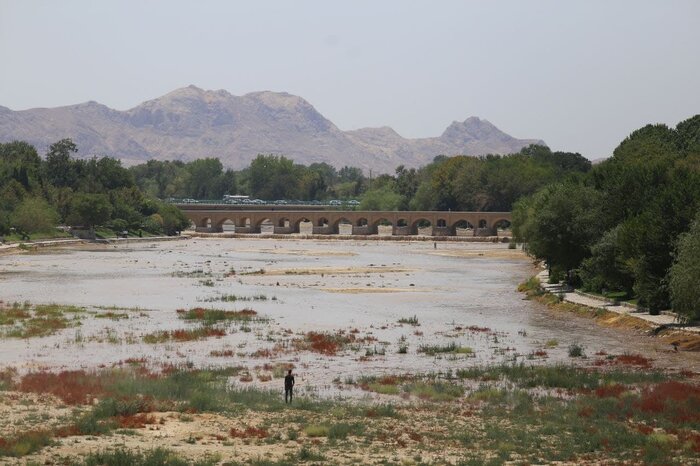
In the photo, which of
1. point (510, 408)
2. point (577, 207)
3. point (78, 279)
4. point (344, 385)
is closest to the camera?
point (510, 408)

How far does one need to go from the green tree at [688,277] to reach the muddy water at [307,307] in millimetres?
2499

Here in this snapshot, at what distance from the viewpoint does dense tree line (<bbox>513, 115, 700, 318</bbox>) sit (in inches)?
2180

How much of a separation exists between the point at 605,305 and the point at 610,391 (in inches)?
1140

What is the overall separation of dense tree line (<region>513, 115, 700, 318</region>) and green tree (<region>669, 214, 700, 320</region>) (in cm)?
4

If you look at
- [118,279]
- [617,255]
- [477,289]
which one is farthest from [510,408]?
[118,279]

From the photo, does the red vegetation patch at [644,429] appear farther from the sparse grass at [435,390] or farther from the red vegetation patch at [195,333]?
the red vegetation patch at [195,333]

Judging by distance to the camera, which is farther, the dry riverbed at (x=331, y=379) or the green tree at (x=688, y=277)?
the green tree at (x=688, y=277)

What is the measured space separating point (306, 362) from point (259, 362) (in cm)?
199

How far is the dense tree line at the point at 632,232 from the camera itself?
55381 mm

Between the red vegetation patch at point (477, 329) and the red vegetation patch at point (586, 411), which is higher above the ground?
the red vegetation patch at point (586, 411)

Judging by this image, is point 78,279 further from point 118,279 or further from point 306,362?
point 306,362

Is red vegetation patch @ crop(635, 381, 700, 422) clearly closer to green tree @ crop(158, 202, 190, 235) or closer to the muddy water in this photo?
the muddy water

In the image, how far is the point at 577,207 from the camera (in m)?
80.3

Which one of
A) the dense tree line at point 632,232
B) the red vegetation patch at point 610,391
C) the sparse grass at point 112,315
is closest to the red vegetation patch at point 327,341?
the sparse grass at point 112,315
